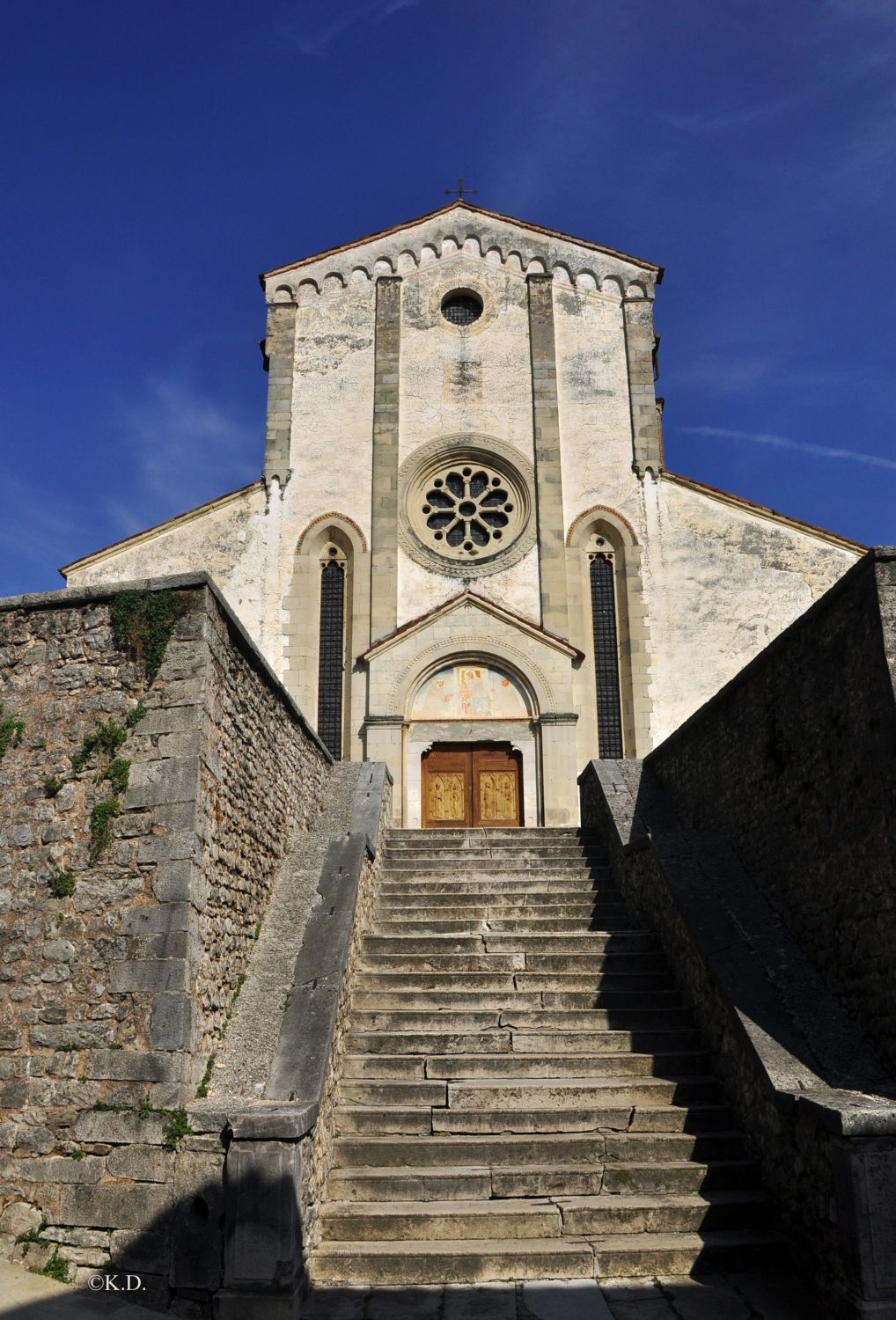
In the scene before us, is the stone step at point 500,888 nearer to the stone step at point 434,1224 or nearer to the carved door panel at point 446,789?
the stone step at point 434,1224

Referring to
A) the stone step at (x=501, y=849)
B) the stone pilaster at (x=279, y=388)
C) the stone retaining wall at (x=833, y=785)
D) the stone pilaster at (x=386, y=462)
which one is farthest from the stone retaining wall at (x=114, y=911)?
the stone pilaster at (x=279, y=388)

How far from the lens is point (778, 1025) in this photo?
6.38m

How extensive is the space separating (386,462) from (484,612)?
359cm

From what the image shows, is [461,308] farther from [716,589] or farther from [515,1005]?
[515,1005]

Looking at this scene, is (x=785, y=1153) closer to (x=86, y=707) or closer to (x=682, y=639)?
(x=86, y=707)

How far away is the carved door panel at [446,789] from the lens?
52.2 feet

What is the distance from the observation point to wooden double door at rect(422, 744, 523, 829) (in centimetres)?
1595

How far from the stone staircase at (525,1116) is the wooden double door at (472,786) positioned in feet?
21.1

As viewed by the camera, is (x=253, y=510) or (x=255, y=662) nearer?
(x=255, y=662)

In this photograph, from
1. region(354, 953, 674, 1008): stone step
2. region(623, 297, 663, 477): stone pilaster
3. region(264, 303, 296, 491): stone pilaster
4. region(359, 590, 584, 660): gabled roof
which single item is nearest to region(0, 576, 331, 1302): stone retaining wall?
region(354, 953, 674, 1008): stone step

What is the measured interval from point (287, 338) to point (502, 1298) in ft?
56.3

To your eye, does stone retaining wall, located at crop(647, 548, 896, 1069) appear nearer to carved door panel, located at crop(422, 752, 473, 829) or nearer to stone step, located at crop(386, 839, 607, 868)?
stone step, located at crop(386, 839, 607, 868)

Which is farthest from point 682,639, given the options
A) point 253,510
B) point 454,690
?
point 253,510

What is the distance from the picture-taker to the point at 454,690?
1642 cm
